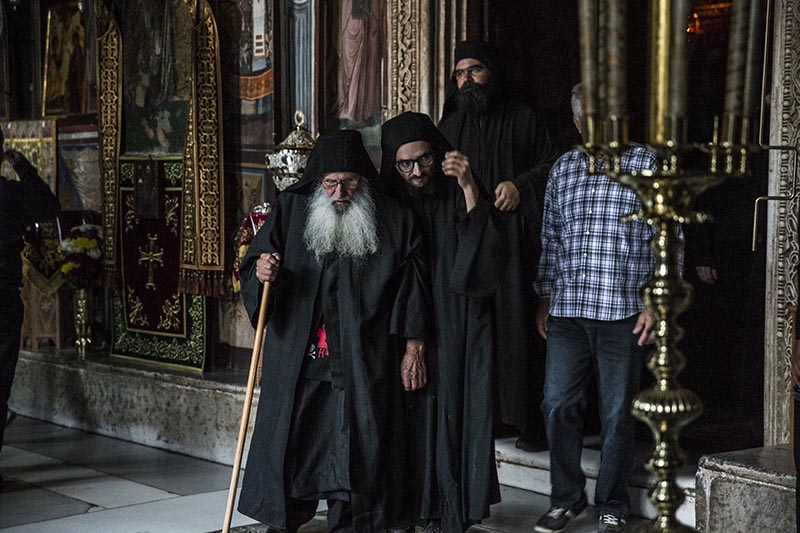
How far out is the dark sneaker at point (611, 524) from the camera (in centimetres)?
517

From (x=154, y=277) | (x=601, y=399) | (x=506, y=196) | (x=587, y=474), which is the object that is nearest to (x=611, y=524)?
(x=601, y=399)

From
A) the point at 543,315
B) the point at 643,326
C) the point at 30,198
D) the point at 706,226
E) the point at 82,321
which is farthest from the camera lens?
the point at 82,321

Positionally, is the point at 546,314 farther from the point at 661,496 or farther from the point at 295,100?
the point at 661,496

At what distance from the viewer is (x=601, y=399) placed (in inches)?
206

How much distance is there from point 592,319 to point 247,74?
3.54 meters

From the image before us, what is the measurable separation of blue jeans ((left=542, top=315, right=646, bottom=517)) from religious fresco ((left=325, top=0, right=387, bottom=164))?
7.20ft

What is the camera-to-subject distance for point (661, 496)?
1.74 m

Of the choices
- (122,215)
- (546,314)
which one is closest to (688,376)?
(546,314)

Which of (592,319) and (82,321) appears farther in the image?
(82,321)

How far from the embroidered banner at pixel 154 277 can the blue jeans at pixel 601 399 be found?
344 cm

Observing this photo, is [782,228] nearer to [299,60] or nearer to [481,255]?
[481,255]

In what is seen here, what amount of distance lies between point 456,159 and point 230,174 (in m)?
3.41

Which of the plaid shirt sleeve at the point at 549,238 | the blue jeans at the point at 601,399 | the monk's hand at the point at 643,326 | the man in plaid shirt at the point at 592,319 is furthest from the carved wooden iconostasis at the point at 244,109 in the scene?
the monk's hand at the point at 643,326

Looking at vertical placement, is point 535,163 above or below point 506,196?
above
